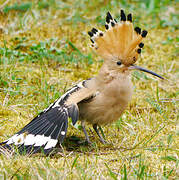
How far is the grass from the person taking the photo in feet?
9.83

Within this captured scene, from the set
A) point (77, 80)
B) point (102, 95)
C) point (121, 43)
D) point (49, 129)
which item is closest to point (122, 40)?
point (121, 43)

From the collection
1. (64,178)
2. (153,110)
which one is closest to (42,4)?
(153,110)

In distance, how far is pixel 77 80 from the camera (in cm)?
504

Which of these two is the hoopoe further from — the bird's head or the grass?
the grass

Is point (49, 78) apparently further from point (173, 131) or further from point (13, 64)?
point (173, 131)

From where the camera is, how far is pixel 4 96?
4.37 meters

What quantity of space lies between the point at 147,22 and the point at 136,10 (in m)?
0.38

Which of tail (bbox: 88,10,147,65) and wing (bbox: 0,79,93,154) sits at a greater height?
tail (bbox: 88,10,147,65)

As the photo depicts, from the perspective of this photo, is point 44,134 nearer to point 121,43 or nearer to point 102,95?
point 102,95

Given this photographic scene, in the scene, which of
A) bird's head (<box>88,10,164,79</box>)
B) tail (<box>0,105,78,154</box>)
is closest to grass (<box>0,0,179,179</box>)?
tail (<box>0,105,78,154</box>)

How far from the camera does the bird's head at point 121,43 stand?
3.61 metres

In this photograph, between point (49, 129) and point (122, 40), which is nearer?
point (49, 129)

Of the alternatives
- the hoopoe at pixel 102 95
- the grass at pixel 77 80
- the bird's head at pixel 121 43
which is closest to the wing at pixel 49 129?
the hoopoe at pixel 102 95

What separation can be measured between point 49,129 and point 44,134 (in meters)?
0.06
